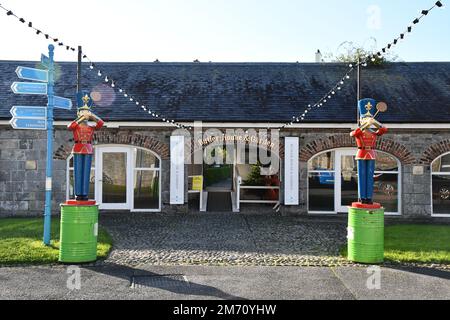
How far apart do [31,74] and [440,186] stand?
37.2 feet

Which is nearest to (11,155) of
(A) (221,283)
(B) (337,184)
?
(A) (221,283)

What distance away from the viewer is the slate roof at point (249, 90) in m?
12.8

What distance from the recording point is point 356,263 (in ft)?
22.2

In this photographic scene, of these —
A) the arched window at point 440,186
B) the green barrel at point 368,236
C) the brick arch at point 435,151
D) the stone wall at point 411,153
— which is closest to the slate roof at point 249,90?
the stone wall at point 411,153

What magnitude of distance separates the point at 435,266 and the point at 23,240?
24.4ft

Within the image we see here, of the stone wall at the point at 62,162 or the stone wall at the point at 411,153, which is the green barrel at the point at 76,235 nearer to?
the stone wall at the point at 62,162

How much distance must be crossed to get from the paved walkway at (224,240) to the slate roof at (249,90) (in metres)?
3.07

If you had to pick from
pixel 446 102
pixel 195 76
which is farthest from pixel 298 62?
pixel 446 102

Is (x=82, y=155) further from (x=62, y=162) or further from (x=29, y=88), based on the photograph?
(x=62, y=162)

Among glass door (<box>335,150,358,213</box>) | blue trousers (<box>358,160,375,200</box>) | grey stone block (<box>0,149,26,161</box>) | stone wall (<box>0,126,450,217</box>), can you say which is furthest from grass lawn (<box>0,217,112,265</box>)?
glass door (<box>335,150,358,213</box>)

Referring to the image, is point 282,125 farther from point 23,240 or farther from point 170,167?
point 23,240

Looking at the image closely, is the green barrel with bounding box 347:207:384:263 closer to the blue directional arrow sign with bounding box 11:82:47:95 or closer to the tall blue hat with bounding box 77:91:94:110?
the tall blue hat with bounding box 77:91:94:110

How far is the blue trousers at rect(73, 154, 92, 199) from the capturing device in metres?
7.06

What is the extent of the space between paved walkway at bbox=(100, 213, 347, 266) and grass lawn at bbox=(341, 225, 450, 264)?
90 cm
